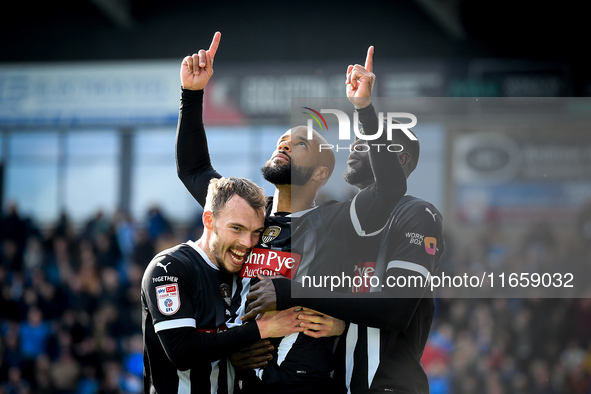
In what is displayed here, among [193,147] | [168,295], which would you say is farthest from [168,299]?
[193,147]

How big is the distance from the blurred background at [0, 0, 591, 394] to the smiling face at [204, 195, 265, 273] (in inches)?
188

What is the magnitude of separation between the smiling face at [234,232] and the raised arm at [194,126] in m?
0.50

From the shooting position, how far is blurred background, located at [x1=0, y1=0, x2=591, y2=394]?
462 inches

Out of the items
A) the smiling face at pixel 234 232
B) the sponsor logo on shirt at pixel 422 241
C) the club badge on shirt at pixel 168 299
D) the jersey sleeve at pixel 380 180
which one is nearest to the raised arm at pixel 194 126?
the smiling face at pixel 234 232

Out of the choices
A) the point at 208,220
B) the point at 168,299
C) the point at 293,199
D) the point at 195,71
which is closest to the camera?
the point at 168,299

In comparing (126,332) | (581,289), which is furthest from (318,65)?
(581,289)

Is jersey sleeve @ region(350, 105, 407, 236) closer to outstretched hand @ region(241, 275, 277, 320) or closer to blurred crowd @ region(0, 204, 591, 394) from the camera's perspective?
outstretched hand @ region(241, 275, 277, 320)

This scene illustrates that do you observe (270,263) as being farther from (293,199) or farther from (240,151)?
(240,151)

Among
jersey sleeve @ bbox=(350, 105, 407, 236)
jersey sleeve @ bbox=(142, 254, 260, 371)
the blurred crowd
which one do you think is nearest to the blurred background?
the blurred crowd

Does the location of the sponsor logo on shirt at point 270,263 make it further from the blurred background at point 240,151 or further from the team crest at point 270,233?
the blurred background at point 240,151

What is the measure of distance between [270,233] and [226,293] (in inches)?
16.6

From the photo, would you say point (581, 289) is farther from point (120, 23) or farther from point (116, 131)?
point (120, 23)

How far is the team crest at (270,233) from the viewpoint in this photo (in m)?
4.32

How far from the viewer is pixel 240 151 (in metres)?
17.8
